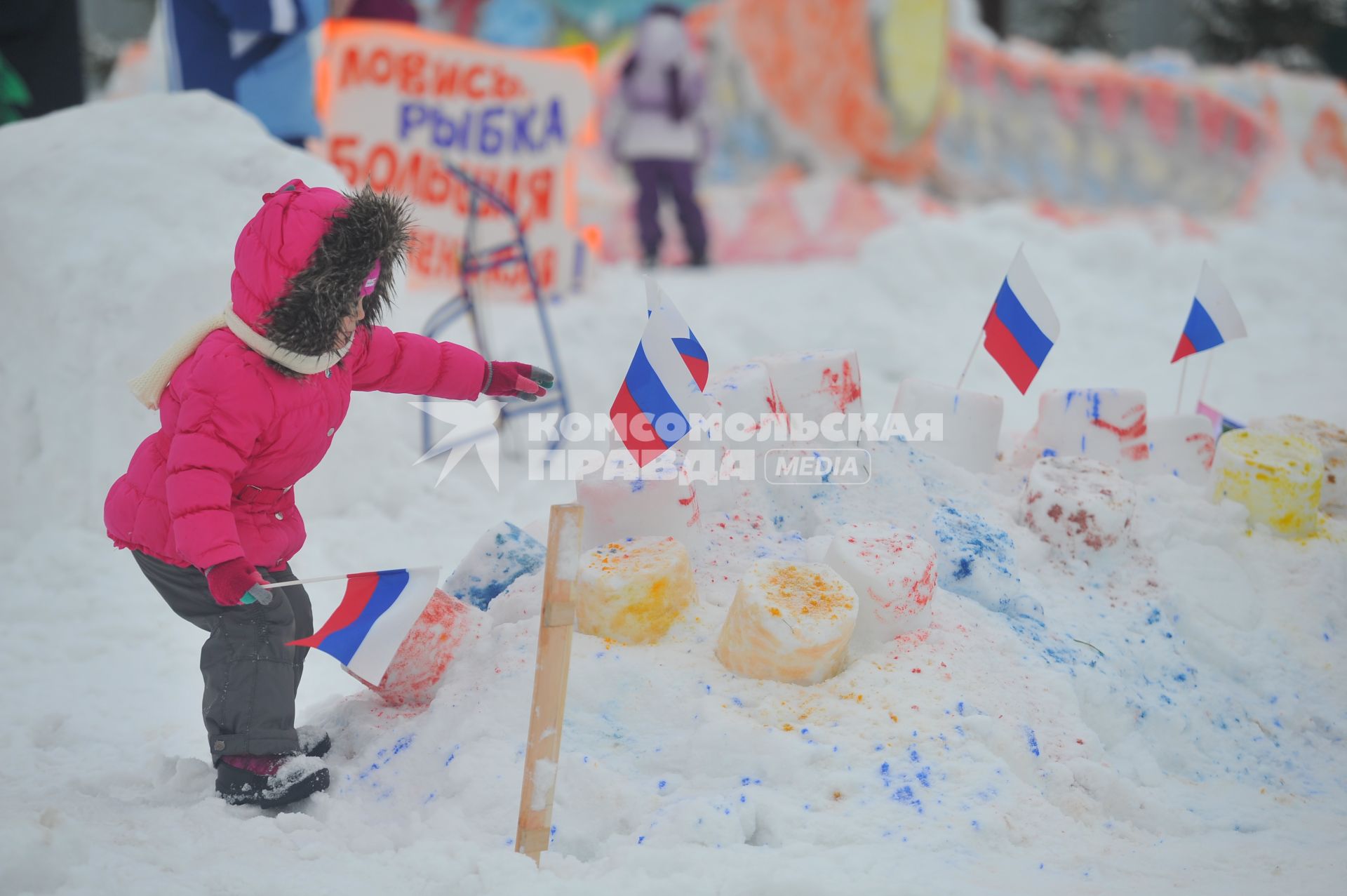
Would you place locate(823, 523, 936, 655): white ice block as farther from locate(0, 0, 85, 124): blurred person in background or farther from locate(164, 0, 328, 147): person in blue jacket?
locate(0, 0, 85, 124): blurred person in background

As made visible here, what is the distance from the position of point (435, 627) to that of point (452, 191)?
424 centimetres

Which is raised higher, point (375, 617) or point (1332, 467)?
point (375, 617)

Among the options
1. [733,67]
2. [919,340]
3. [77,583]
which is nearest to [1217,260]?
[919,340]

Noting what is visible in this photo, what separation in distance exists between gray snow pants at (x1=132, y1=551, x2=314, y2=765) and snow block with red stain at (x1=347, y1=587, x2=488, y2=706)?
21 cm

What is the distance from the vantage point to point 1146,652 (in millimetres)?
2469

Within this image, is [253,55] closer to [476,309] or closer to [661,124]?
[476,309]

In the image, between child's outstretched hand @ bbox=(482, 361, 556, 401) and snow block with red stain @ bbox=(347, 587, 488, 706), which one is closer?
snow block with red stain @ bbox=(347, 587, 488, 706)

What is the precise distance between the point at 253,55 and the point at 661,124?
3166 mm

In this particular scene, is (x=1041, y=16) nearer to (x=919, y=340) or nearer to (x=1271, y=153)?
(x=1271, y=153)

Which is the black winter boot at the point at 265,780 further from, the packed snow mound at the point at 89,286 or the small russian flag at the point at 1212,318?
the small russian flag at the point at 1212,318

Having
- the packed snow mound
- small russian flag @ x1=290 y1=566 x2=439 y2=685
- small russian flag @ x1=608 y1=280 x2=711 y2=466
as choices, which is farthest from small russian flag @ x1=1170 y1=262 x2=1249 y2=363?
the packed snow mound

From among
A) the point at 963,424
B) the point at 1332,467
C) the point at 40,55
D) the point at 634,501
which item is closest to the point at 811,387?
the point at 963,424

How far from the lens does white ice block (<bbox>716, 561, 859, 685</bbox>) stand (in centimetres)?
205

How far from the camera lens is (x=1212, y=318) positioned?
10.1 ft
